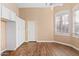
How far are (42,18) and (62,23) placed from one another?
1.58 meters

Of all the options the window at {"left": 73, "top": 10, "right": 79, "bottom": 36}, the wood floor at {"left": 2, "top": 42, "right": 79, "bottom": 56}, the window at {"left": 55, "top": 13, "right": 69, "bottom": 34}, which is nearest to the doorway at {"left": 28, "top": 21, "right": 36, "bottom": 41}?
the wood floor at {"left": 2, "top": 42, "right": 79, "bottom": 56}

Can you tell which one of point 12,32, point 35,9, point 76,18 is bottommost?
point 12,32

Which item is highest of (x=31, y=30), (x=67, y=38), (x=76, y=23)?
(x=76, y=23)

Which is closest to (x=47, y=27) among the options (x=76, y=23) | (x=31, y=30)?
(x=31, y=30)

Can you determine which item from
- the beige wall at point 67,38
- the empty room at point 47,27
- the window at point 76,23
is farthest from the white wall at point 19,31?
the window at point 76,23

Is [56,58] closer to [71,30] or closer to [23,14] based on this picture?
[71,30]

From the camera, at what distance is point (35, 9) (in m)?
9.80

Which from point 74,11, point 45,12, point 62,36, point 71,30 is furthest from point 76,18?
point 45,12

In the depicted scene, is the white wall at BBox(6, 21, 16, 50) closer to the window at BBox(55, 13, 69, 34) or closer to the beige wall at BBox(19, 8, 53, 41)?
the beige wall at BBox(19, 8, 53, 41)

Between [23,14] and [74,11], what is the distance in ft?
12.0

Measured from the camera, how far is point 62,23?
880 centimetres

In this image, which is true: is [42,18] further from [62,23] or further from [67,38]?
[67,38]

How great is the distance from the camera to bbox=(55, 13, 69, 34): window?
8.39 meters

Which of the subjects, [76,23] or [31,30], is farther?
[31,30]
